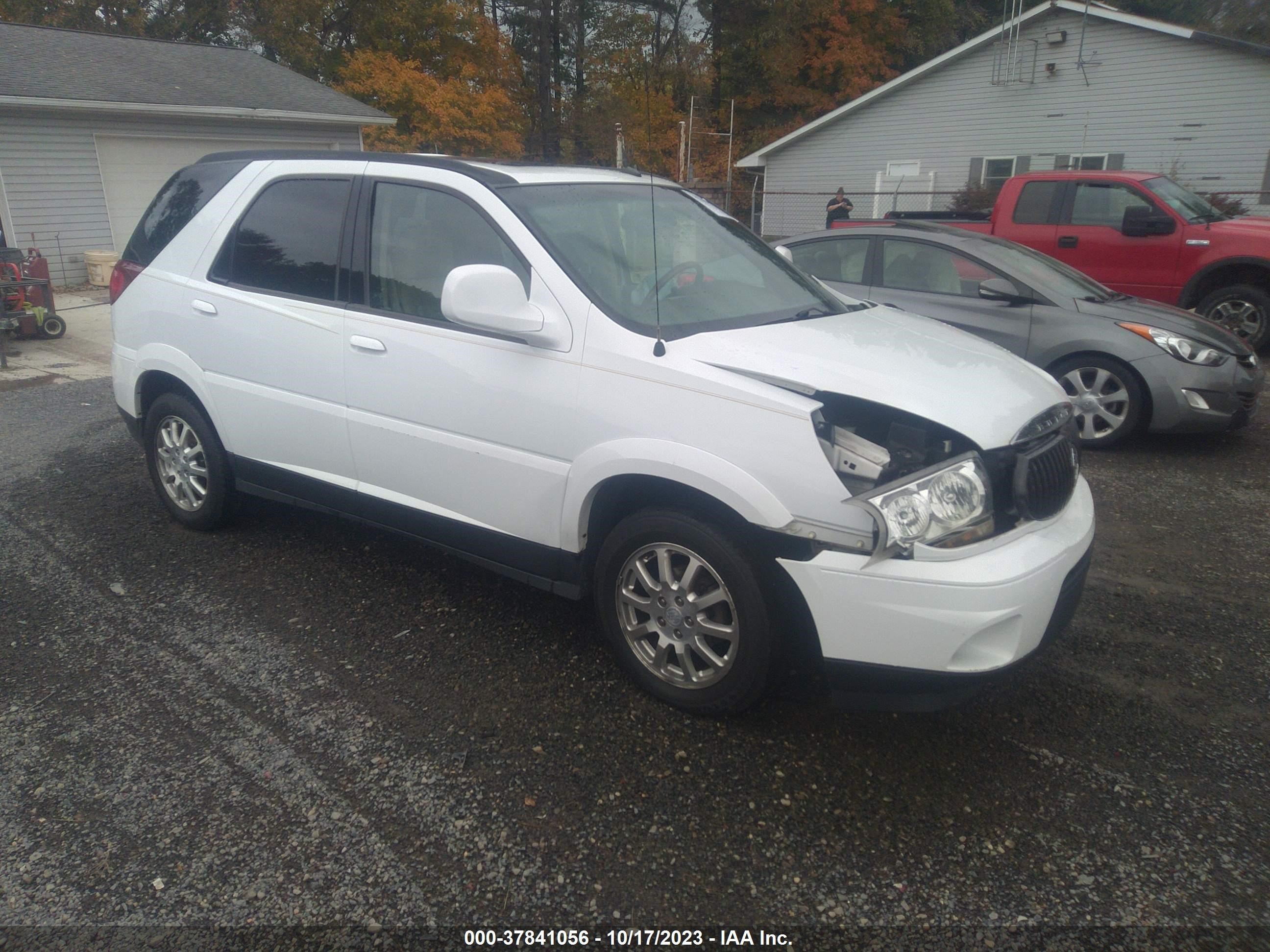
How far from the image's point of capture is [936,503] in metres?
2.79

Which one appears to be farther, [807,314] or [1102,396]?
[1102,396]

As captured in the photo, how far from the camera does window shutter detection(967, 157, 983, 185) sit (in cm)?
2289

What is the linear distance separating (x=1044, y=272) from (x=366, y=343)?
5.44 m

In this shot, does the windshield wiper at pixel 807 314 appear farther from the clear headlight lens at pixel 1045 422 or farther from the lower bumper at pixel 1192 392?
the lower bumper at pixel 1192 392

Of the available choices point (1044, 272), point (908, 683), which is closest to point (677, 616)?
point (908, 683)

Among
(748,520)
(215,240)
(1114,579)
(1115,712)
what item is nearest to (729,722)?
(748,520)

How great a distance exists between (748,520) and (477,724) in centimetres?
124

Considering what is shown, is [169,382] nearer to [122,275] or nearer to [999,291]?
[122,275]

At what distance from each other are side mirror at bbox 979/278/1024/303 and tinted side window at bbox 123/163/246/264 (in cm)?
490

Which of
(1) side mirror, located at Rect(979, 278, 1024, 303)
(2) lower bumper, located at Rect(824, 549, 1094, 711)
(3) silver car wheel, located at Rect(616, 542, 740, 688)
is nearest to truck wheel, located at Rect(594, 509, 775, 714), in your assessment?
(3) silver car wheel, located at Rect(616, 542, 740, 688)

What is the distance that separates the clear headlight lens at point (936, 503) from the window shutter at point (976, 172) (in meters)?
22.6

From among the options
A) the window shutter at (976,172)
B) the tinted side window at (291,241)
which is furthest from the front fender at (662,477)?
the window shutter at (976,172)

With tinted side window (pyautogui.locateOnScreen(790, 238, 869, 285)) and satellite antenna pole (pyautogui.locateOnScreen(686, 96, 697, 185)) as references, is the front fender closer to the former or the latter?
satellite antenna pole (pyautogui.locateOnScreen(686, 96, 697, 185))

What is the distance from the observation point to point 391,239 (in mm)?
3836
